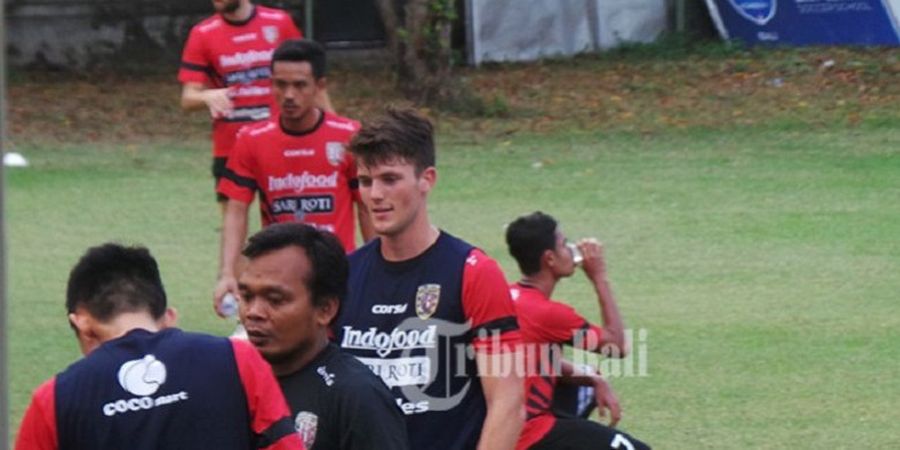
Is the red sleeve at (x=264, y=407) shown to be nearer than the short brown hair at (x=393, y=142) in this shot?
Yes

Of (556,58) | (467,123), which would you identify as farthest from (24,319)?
(556,58)

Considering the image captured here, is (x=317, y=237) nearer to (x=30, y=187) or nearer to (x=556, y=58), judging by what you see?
(x=30, y=187)

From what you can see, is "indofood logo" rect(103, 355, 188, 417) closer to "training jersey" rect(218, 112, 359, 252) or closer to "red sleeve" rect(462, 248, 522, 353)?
"red sleeve" rect(462, 248, 522, 353)

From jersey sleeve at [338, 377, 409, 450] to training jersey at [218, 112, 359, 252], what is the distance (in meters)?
4.37

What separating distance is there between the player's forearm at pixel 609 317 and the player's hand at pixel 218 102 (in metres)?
3.79

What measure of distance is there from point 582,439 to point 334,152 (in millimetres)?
2314

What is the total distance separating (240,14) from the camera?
12.2 metres

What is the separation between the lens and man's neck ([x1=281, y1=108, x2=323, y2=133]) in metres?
9.10

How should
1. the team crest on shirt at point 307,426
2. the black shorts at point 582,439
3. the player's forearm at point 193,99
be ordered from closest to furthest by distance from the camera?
the team crest on shirt at point 307,426, the black shorts at point 582,439, the player's forearm at point 193,99

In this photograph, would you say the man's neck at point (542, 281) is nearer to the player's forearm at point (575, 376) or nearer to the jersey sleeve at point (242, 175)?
the player's forearm at point (575, 376)

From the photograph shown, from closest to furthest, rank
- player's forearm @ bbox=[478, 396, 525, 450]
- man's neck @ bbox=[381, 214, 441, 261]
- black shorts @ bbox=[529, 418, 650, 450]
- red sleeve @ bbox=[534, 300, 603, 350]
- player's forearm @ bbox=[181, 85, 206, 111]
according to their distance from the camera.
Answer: player's forearm @ bbox=[478, 396, 525, 450]
man's neck @ bbox=[381, 214, 441, 261]
black shorts @ bbox=[529, 418, 650, 450]
red sleeve @ bbox=[534, 300, 603, 350]
player's forearm @ bbox=[181, 85, 206, 111]

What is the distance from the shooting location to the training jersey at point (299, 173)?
9.09 meters

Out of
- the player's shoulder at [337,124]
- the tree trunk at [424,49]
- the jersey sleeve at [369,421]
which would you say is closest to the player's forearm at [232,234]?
the player's shoulder at [337,124]

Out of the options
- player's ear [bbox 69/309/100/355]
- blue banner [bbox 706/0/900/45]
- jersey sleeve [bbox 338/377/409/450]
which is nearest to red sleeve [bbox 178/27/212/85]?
player's ear [bbox 69/309/100/355]
